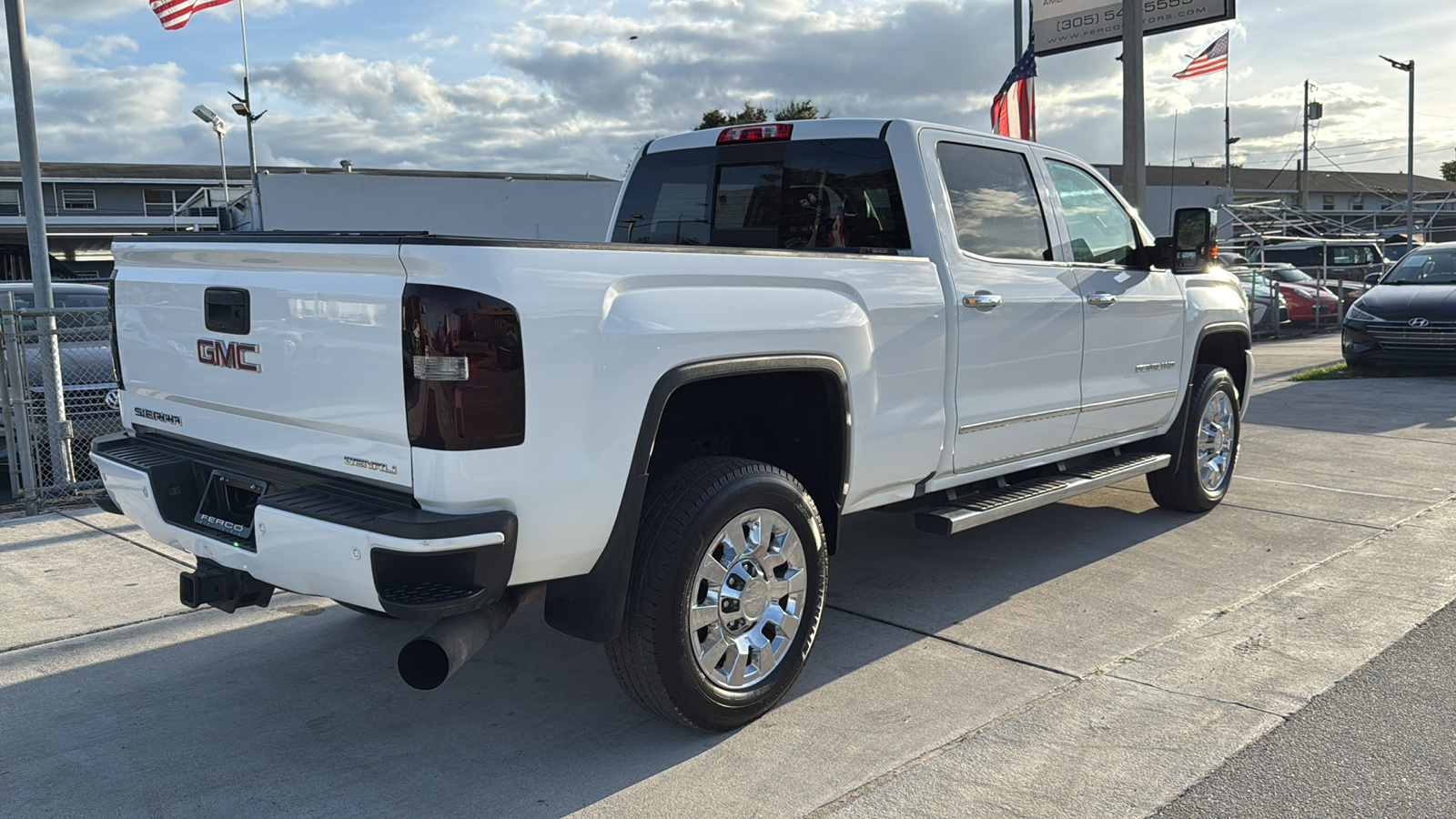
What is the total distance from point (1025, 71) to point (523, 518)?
1259cm

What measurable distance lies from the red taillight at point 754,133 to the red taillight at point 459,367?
99.7 inches

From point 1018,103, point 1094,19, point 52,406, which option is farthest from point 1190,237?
point 1094,19

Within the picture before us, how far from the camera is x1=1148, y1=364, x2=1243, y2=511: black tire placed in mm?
6387

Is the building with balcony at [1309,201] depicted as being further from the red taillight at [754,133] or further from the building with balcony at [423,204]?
the red taillight at [754,133]

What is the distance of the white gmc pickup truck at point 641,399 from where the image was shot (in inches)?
117

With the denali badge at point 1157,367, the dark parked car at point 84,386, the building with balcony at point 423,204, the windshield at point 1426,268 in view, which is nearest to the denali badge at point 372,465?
the denali badge at point 1157,367

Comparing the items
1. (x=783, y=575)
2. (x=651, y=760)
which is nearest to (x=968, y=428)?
(x=783, y=575)

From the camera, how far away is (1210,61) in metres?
20.5

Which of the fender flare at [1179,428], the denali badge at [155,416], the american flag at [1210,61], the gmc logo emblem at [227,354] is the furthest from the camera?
the american flag at [1210,61]

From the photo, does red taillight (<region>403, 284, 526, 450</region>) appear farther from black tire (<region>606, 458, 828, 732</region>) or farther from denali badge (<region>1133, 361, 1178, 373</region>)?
denali badge (<region>1133, 361, 1178, 373</region>)

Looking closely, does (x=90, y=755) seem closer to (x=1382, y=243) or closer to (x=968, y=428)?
(x=968, y=428)

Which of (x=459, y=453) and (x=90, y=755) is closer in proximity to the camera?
(x=459, y=453)

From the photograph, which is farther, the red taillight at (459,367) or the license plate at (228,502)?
the license plate at (228,502)

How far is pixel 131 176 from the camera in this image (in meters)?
48.4
